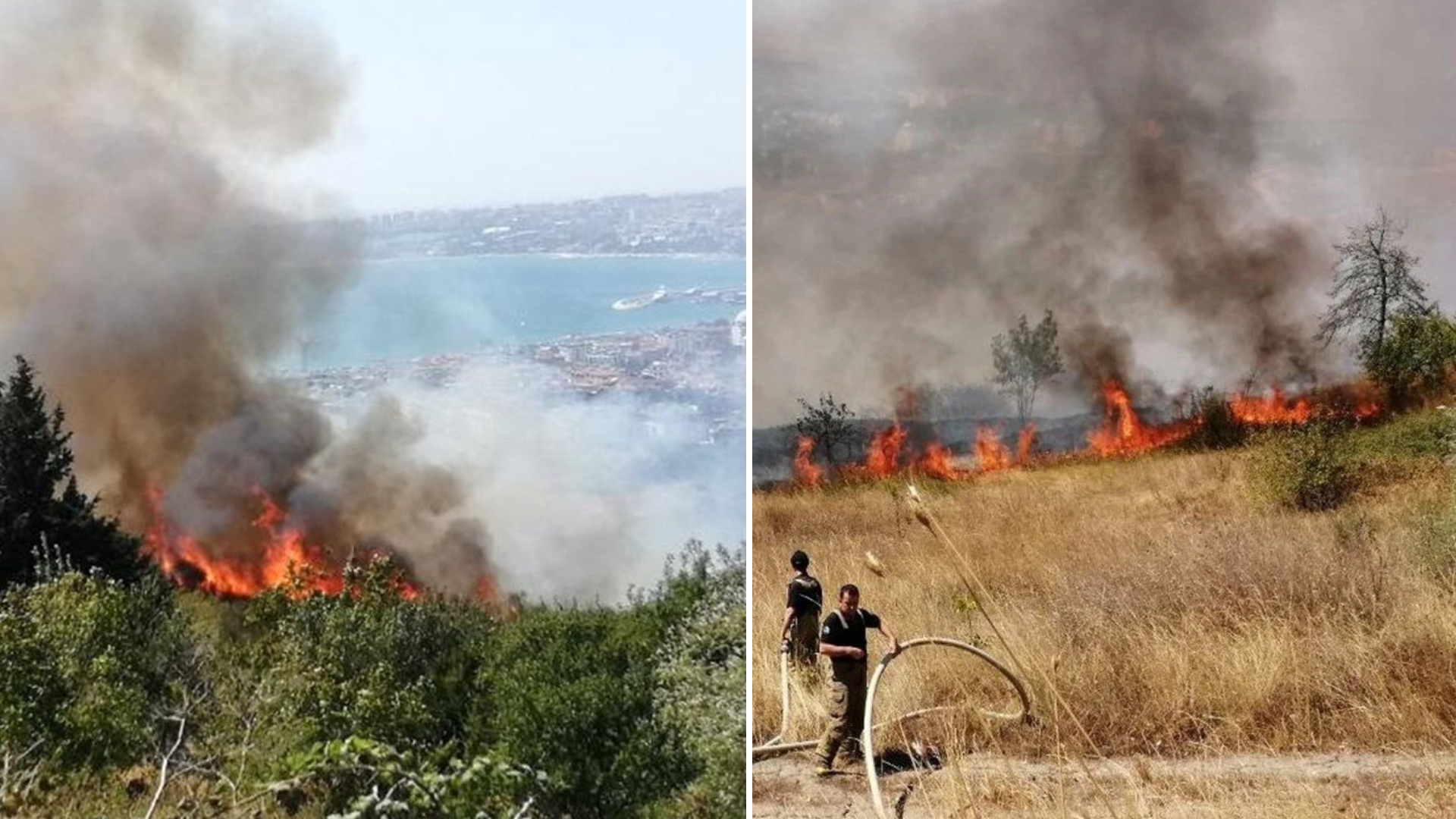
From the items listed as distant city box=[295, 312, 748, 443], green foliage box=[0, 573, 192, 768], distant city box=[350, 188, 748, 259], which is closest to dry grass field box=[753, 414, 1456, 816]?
distant city box=[295, 312, 748, 443]

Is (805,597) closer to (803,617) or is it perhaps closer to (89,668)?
(803,617)

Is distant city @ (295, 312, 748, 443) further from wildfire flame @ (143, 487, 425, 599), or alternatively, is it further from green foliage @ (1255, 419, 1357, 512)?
green foliage @ (1255, 419, 1357, 512)

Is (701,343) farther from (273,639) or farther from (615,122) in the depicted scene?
(273,639)

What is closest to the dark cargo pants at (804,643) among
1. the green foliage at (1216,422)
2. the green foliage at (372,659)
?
the green foliage at (372,659)

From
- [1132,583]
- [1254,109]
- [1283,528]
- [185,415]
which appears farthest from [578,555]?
[1254,109]

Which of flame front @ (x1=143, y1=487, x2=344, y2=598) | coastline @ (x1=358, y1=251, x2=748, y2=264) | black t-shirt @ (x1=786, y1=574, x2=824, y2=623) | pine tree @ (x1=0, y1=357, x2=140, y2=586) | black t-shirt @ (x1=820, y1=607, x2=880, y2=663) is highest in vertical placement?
coastline @ (x1=358, y1=251, x2=748, y2=264)

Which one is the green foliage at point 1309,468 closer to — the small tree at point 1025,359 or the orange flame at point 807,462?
the small tree at point 1025,359
